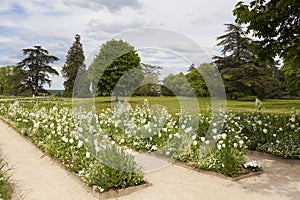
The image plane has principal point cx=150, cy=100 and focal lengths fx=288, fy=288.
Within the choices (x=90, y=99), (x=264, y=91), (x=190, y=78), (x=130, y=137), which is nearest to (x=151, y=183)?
(x=130, y=137)

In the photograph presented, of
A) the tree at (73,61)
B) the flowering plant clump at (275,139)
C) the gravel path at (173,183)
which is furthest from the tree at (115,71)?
the tree at (73,61)

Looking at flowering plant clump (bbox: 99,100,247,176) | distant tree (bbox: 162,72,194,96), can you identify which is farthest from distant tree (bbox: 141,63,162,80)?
flowering plant clump (bbox: 99,100,247,176)

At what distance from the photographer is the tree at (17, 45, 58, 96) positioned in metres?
46.6

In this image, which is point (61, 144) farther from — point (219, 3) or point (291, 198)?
point (219, 3)

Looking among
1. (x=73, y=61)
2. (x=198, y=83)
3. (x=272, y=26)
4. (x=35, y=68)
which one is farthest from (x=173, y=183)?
(x=35, y=68)

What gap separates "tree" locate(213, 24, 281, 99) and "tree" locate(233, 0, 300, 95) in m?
26.0

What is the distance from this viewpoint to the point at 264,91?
3491cm

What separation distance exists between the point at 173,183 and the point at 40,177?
249cm

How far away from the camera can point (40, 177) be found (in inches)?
213

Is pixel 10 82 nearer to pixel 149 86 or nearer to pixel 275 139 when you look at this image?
pixel 149 86

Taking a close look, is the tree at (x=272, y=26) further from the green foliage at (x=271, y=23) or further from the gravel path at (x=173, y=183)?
the gravel path at (x=173, y=183)

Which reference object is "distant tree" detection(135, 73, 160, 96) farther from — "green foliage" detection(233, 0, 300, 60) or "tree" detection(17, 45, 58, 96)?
"tree" detection(17, 45, 58, 96)

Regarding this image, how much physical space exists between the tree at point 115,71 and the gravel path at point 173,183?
186 inches

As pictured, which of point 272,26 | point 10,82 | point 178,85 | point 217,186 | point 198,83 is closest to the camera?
point 217,186
